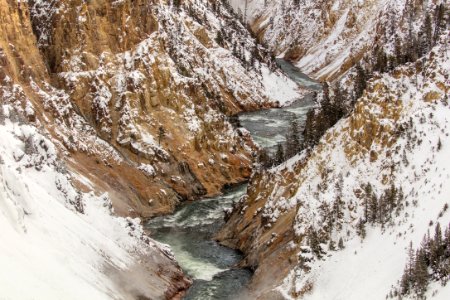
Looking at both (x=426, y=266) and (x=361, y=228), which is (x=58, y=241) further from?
(x=426, y=266)

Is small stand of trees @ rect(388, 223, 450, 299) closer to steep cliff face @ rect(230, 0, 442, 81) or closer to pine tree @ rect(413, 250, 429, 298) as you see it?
pine tree @ rect(413, 250, 429, 298)

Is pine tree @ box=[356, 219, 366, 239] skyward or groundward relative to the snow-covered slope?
groundward

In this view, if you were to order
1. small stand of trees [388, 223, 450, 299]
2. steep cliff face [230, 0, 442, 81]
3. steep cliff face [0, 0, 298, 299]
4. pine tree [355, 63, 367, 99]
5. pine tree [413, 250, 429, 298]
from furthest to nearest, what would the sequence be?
1. steep cliff face [230, 0, 442, 81]
2. pine tree [355, 63, 367, 99]
3. steep cliff face [0, 0, 298, 299]
4. small stand of trees [388, 223, 450, 299]
5. pine tree [413, 250, 429, 298]

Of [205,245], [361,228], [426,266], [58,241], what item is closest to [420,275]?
[426,266]

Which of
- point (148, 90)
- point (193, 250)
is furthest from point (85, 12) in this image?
point (193, 250)

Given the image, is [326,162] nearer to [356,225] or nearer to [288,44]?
[356,225]

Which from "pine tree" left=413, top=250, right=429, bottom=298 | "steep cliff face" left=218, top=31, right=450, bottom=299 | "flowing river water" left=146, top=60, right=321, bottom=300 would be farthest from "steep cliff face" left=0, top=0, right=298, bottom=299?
"pine tree" left=413, top=250, right=429, bottom=298

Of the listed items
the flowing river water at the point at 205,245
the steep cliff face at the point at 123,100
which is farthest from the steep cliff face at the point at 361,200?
the steep cliff face at the point at 123,100

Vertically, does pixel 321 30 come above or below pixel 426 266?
above
